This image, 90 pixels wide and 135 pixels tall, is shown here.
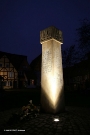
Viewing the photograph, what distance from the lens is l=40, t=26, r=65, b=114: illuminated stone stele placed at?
9.09 metres

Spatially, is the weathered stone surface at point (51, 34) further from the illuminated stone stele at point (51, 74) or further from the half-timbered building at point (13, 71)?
the half-timbered building at point (13, 71)

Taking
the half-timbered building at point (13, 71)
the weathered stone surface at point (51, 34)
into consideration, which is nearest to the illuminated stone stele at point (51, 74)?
the weathered stone surface at point (51, 34)

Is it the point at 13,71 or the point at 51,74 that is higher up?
the point at 13,71

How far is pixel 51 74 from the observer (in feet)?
30.0

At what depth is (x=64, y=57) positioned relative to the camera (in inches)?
1677

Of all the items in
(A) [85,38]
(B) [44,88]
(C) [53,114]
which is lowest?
(C) [53,114]

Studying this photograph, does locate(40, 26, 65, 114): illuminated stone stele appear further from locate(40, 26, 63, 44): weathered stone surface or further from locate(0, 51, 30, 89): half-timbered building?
locate(0, 51, 30, 89): half-timbered building

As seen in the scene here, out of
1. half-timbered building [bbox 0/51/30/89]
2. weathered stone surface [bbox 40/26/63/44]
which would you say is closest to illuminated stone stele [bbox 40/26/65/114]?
weathered stone surface [bbox 40/26/63/44]

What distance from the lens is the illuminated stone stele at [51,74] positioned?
909 centimetres

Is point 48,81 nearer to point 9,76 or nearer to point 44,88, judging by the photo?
point 44,88

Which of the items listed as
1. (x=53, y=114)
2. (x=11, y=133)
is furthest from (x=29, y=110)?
(x=11, y=133)

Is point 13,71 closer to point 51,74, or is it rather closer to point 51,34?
point 51,34

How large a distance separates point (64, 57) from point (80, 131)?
37556mm

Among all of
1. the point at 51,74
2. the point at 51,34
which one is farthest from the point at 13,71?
the point at 51,74
